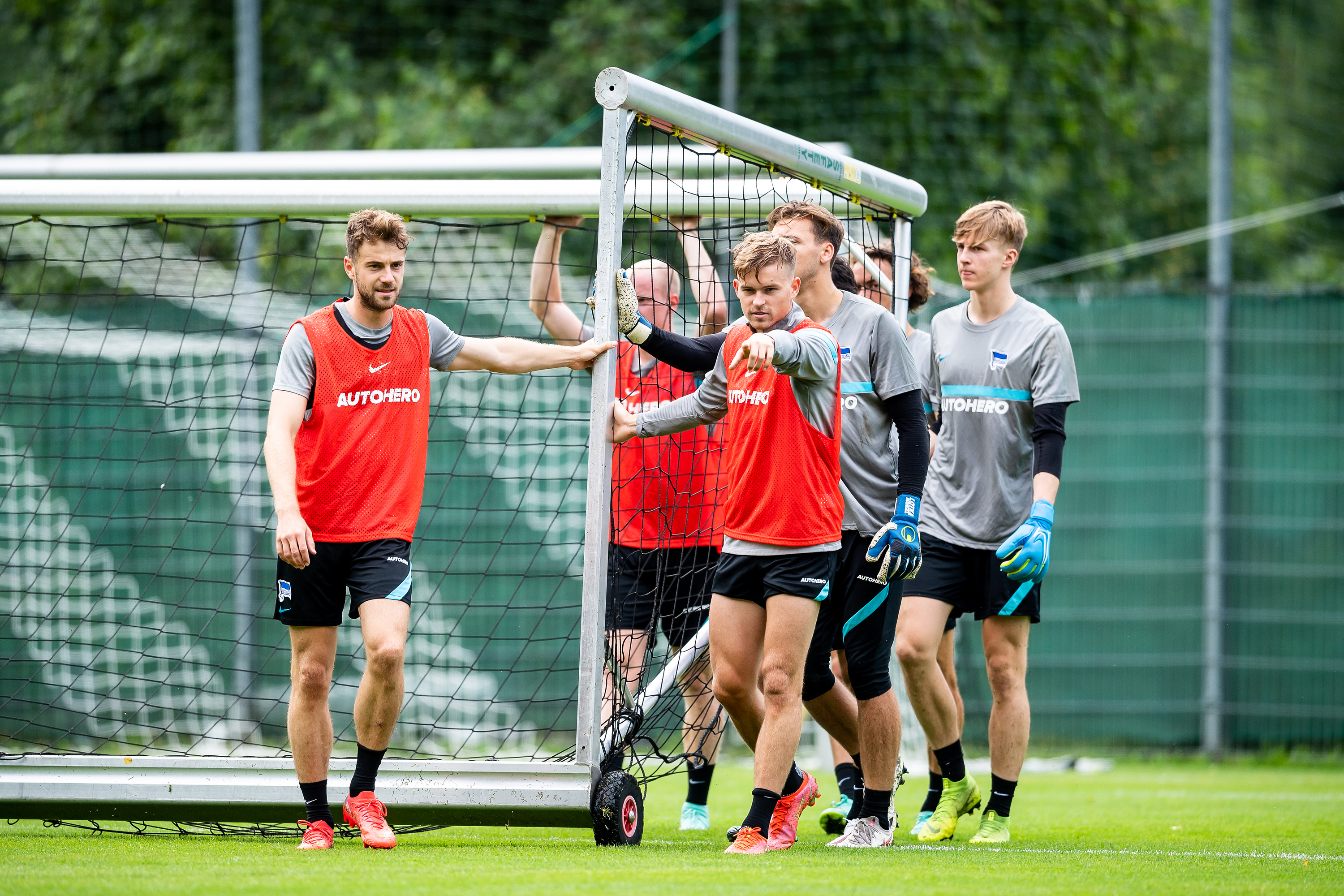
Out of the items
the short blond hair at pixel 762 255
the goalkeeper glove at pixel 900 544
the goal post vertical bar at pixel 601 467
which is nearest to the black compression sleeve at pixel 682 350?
the goal post vertical bar at pixel 601 467

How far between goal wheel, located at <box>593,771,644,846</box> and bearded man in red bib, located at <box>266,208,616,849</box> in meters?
0.68

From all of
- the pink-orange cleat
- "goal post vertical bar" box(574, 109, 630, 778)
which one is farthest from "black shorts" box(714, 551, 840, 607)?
the pink-orange cleat

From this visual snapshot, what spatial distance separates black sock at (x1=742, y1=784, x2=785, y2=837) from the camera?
4.44 meters

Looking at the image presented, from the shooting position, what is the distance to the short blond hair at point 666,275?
5781 mm

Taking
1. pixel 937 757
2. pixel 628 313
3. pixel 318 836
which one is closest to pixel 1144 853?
pixel 937 757

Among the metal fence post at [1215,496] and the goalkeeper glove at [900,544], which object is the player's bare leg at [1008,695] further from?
the metal fence post at [1215,496]

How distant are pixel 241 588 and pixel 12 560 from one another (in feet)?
4.81

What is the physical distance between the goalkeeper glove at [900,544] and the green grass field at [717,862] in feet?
2.97

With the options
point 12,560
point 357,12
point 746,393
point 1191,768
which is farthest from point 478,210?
point 357,12

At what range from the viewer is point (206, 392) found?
Result: 374 inches

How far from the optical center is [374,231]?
15.1 feet

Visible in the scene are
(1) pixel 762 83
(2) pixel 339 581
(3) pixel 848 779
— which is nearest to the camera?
(2) pixel 339 581

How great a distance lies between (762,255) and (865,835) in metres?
1.96

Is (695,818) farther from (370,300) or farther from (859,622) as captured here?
(370,300)
